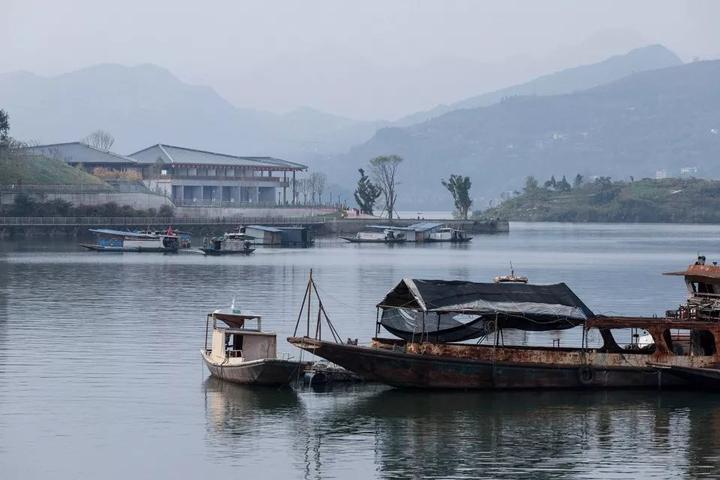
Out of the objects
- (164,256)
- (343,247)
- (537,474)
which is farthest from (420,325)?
(343,247)

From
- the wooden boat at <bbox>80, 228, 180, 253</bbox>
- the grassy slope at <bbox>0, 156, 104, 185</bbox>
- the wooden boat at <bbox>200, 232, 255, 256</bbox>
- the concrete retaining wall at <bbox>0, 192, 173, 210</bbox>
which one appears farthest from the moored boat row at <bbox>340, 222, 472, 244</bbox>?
the wooden boat at <bbox>80, 228, 180, 253</bbox>

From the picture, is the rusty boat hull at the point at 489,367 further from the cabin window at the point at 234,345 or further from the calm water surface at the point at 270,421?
the cabin window at the point at 234,345

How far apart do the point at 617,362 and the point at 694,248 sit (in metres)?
118

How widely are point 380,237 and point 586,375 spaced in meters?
128

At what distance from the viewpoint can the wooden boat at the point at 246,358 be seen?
148ft

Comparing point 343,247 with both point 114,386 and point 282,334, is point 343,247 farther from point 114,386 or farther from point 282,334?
point 114,386

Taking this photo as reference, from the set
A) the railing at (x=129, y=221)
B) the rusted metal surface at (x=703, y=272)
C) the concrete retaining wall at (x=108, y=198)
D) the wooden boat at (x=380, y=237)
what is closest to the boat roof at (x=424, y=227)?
the wooden boat at (x=380, y=237)

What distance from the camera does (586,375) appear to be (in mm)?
45531

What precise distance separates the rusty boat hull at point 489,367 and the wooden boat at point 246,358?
1.50 metres

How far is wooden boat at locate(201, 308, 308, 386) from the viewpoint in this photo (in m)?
45.2

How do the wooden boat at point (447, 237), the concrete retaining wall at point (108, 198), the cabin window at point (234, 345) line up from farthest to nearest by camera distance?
the wooden boat at point (447, 237)
the concrete retaining wall at point (108, 198)
the cabin window at point (234, 345)

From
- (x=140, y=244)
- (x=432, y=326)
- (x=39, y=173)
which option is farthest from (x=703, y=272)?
(x=39, y=173)

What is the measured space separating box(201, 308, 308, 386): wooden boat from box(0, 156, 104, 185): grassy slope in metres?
120

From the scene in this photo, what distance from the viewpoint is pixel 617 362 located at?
1809 inches
